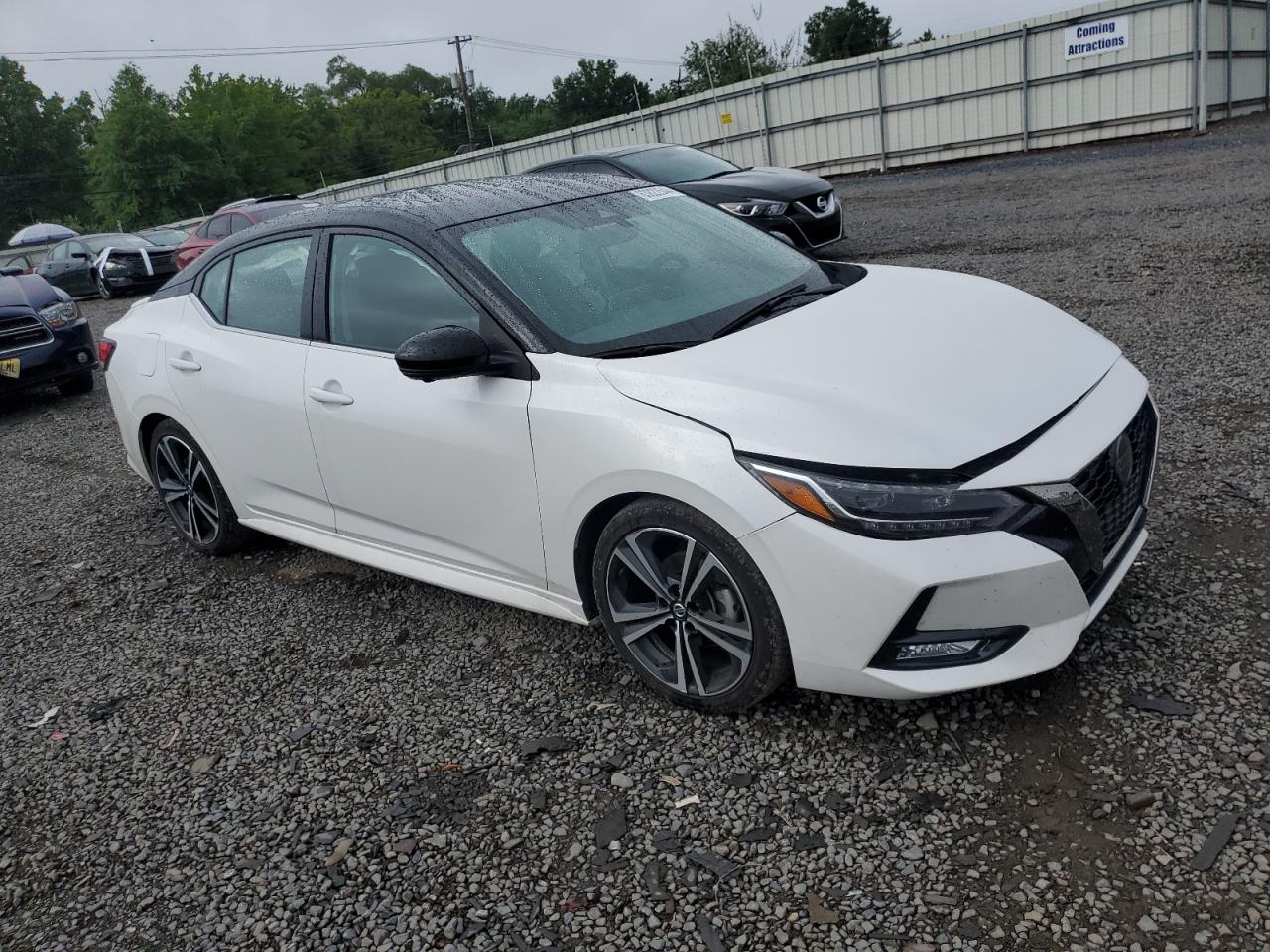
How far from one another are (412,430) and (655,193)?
157 centimetres

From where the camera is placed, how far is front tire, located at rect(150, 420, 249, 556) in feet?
15.6

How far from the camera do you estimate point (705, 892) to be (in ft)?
8.05

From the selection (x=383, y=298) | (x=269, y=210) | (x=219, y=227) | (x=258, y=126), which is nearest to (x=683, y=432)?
(x=383, y=298)

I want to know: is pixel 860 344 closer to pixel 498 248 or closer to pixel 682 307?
pixel 682 307

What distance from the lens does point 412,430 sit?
351cm

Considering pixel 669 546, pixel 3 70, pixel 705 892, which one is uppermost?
pixel 3 70

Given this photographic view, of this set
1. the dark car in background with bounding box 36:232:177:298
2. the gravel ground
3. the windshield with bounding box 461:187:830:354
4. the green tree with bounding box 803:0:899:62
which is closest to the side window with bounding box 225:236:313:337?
the windshield with bounding box 461:187:830:354

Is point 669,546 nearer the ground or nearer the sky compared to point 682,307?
nearer the ground

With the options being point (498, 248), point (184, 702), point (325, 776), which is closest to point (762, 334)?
point (498, 248)

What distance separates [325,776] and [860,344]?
217 centimetres

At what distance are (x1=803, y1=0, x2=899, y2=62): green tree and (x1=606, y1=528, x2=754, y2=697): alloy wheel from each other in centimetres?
6004

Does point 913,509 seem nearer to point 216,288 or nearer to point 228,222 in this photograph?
point 216,288

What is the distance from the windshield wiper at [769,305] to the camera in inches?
130

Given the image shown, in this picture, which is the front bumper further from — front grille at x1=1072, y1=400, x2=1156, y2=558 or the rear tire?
front grille at x1=1072, y1=400, x2=1156, y2=558
